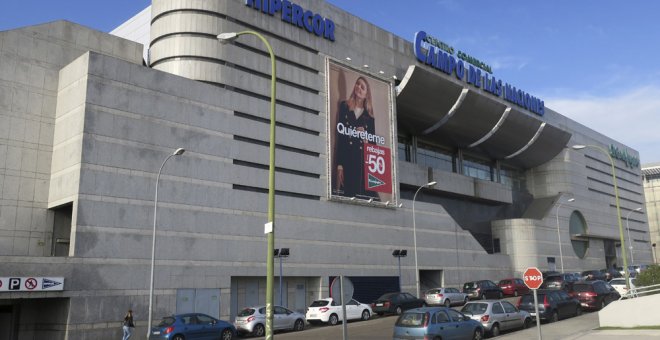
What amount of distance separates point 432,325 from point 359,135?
27.8m

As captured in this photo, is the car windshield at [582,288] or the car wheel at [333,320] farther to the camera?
A: the car windshield at [582,288]

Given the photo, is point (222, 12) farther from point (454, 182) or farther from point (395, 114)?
point (454, 182)

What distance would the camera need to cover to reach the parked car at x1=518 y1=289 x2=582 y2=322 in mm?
28438

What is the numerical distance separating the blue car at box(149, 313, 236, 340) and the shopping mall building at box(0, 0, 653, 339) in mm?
5829

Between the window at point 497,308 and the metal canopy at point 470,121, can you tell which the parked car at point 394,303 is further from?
the metal canopy at point 470,121

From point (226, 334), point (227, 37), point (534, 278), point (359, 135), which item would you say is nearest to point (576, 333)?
point (534, 278)

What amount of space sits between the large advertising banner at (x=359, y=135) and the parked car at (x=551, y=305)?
18.0m

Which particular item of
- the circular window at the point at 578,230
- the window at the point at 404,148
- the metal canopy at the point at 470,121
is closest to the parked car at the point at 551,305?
the metal canopy at the point at 470,121

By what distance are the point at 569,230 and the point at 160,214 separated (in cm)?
5971

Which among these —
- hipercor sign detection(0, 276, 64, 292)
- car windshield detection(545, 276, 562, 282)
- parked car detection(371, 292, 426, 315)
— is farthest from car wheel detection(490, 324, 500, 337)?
car windshield detection(545, 276, 562, 282)

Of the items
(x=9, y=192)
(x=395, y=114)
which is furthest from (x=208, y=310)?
(x=395, y=114)

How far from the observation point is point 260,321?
95.7 ft

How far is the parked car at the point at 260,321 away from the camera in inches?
1136

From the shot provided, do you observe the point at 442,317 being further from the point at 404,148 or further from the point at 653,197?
the point at 653,197
